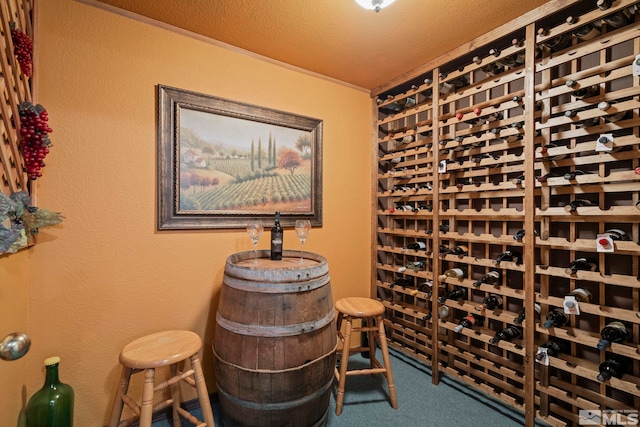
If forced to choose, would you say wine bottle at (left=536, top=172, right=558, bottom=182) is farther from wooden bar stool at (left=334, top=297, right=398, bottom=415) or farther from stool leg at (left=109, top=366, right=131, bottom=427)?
stool leg at (left=109, top=366, right=131, bottom=427)

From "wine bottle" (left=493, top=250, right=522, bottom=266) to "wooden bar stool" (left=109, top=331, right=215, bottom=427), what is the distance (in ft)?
5.79

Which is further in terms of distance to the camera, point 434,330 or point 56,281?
point 434,330

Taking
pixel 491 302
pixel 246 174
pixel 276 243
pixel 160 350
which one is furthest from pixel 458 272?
pixel 160 350

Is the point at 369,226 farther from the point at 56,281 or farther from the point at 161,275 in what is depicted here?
the point at 56,281

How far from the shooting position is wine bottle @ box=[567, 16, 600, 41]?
4.66ft

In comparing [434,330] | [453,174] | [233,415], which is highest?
[453,174]

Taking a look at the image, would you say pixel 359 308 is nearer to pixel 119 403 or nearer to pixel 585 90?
pixel 119 403

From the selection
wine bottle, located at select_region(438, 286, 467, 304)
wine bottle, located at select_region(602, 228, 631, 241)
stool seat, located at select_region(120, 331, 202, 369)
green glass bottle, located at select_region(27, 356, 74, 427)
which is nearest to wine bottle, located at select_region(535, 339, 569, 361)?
wine bottle, located at select_region(438, 286, 467, 304)

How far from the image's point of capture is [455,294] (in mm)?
1973

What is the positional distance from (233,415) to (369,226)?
1763mm

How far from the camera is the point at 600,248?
1.33m

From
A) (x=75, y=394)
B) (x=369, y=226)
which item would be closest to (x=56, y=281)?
(x=75, y=394)

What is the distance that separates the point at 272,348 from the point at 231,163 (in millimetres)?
1192

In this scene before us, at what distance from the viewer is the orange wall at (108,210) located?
4.75 feet
